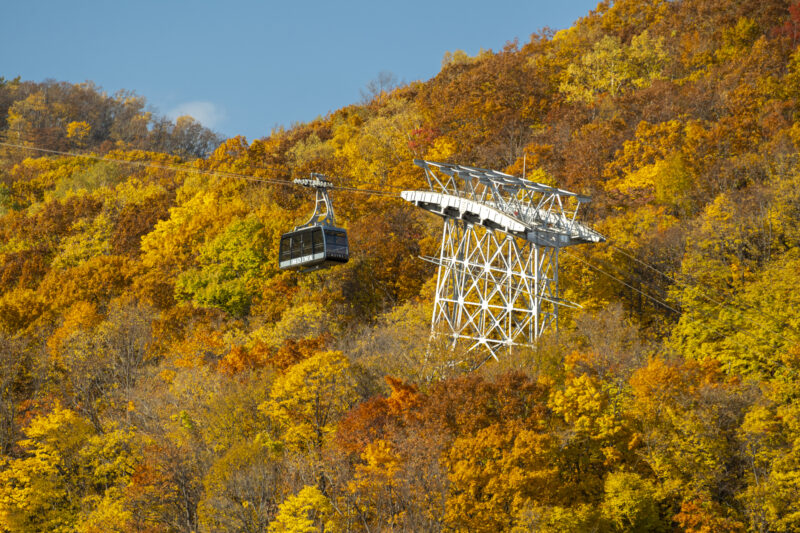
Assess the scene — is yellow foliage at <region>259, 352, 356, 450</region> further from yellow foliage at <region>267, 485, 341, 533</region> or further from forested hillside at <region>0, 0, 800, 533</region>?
yellow foliage at <region>267, 485, 341, 533</region>

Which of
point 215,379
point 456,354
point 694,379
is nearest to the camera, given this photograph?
point 694,379

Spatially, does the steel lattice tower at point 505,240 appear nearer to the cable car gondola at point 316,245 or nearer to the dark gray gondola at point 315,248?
the cable car gondola at point 316,245

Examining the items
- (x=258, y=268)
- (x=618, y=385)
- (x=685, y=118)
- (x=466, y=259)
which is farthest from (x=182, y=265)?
(x=618, y=385)

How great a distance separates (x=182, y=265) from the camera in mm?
67000

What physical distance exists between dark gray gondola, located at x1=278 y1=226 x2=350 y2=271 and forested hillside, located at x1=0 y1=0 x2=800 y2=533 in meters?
5.08

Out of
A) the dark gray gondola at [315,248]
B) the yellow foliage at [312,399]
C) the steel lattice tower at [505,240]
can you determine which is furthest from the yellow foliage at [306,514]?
the steel lattice tower at [505,240]

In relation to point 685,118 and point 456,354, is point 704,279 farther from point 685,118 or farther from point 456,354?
point 685,118

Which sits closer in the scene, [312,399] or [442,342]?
[312,399]

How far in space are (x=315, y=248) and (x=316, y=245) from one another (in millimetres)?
127

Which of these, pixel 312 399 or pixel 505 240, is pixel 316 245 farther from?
pixel 505 240

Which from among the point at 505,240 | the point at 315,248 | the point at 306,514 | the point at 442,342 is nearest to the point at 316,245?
the point at 315,248

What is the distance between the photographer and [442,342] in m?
41.0

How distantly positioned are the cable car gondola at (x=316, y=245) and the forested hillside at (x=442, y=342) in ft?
16.7

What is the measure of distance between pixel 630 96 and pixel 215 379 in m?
38.2
